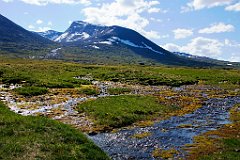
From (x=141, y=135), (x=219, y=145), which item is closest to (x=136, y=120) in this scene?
(x=141, y=135)

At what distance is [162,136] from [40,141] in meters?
13.4

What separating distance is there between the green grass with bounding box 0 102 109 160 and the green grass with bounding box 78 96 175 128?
1044 cm

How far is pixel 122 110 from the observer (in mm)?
45719

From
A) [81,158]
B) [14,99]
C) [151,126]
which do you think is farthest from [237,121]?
[14,99]

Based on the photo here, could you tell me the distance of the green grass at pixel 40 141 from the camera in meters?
24.2

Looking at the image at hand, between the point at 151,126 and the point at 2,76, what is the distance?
177 ft

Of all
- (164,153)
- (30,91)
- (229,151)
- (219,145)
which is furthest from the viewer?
(30,91)

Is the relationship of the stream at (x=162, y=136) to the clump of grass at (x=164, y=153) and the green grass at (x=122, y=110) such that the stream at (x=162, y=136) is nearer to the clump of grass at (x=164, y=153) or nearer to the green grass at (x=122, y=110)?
the clump of grass at (x=164, y=153)

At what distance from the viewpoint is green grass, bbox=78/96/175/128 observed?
41000 mm

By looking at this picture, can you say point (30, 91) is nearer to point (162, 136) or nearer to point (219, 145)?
point (162, 136)

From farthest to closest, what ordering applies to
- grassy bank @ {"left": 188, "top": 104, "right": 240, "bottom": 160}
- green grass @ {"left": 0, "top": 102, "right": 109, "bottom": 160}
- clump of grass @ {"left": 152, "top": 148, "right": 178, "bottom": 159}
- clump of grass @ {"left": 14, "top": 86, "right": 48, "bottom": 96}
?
1. clump of grass @ {"left": 14, "top": 86, "right": 48, "bottom": 96}
2. clump of grass @ {"left": 152, "top": 148, "right": 178, "bottom": 159}
3. grassy bank @ {"left": 188, "top": 104, "right": 240, "bottom": 160}
4. green grass @ {"left": 0, "top": 102, "right": 109, "bottom": 160}

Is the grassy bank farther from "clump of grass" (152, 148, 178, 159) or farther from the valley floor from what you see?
"clump of grass" (152, 148, 178, 159)

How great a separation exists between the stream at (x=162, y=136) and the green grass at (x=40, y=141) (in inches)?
117

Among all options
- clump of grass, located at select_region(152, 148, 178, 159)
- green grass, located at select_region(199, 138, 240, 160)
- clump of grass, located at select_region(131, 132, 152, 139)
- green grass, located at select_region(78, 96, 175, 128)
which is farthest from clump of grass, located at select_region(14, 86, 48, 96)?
green grass, located at select_region(199, 138, 240, 160)
